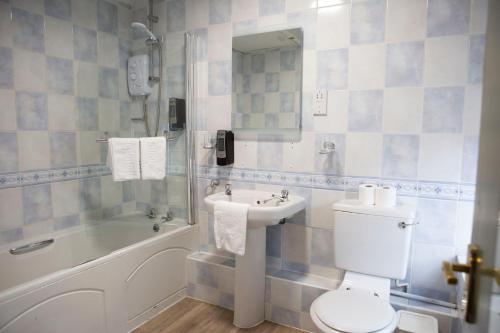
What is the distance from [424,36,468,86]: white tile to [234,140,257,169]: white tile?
119 centimetres

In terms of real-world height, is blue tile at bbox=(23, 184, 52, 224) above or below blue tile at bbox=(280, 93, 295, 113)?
below

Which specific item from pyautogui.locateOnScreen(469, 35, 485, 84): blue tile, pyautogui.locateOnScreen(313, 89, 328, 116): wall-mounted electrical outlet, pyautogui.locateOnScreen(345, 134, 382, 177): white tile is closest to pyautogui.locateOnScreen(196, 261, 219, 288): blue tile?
pyautogui.locateOnScreen(345, 134, 382, 177): white tile

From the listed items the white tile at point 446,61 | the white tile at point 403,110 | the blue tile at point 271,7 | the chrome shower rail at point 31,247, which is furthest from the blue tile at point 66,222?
the white tile at point 446,61

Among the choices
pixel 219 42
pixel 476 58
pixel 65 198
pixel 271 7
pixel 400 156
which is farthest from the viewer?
pixel 219 42

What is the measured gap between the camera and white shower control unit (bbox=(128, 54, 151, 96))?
2.58 metres

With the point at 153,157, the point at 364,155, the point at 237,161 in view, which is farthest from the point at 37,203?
the point at 364,155

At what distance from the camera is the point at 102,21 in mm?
2604

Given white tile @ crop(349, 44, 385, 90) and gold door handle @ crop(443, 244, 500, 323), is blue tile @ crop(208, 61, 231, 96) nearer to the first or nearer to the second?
white tile @ crop(349, 44, 385, 90)

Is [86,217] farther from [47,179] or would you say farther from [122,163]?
[122,163]

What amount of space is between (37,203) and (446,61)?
8.86 ft

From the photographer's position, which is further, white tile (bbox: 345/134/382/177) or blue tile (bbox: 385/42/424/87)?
white tile (bbox: 345/134/382/177)

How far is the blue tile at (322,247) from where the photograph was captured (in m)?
2.24

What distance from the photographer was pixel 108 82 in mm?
2518

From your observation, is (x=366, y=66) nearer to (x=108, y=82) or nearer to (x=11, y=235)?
(x=108, y=82)
